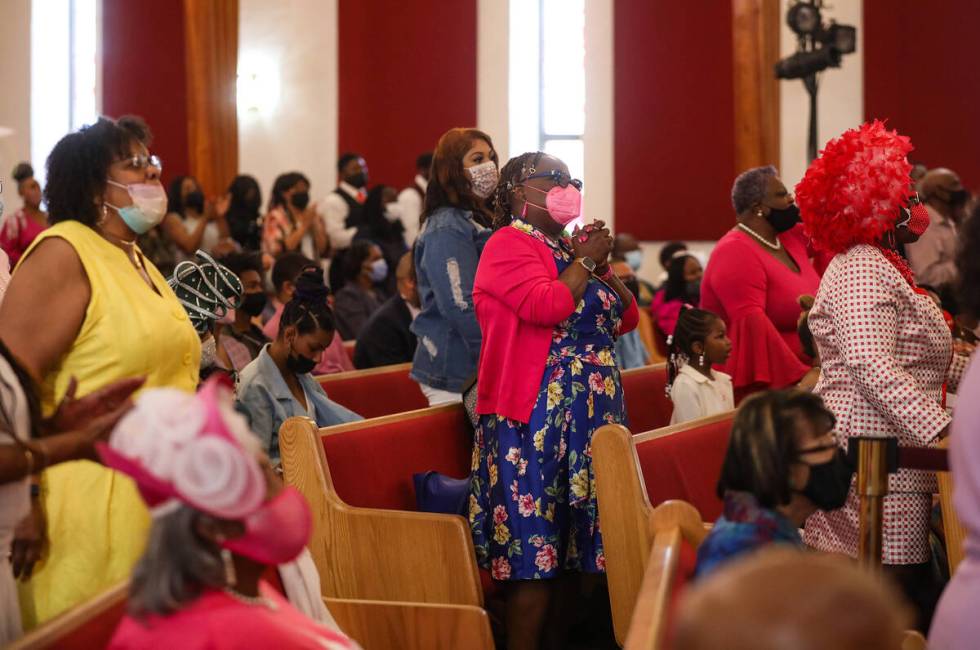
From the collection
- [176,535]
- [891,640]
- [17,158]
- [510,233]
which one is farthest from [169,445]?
[17,158]

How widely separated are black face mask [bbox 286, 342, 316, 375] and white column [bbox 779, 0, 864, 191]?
374 inches

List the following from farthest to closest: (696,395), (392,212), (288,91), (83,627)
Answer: (288,91) < (392,212) < (696,395) < (83,627)

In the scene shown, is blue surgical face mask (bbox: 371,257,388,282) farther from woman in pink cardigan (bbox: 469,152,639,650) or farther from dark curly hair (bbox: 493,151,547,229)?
woman in pink cardigan (bbox: 469,152,639,650)

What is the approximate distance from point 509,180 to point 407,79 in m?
9.70

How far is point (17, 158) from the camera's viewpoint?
40.9 ft

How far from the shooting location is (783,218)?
16.2 feet

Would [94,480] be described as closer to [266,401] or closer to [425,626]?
[425,626]

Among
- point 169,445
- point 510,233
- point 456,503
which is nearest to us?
point 169,445

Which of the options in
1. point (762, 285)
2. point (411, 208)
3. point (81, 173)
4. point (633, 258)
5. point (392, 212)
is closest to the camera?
point (81, 173)

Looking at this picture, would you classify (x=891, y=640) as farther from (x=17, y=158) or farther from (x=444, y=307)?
(x=17, y=158)

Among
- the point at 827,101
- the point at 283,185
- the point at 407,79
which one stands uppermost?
the point at 407,79

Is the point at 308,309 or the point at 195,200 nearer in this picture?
the point at 308,309

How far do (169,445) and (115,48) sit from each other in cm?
1183

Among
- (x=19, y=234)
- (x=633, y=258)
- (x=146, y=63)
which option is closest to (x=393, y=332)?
(x=19, y=234)
